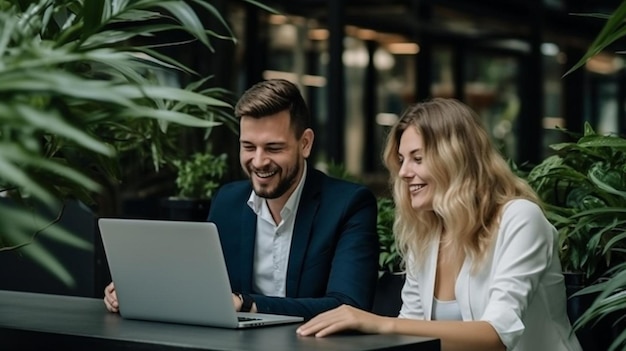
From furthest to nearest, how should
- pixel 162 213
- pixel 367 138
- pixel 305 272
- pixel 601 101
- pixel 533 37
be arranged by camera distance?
pixel 601 101, pixel 533 37, pixel 367 138, pixel 162 213, pixel 305 272

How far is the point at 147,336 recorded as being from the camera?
3.00 m

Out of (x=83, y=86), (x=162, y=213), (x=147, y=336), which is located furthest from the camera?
(x=162, y=213)

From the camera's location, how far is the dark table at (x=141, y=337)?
284 cm

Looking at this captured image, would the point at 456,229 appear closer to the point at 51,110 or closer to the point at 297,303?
the point at 297,303

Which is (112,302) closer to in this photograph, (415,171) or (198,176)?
(415,171)

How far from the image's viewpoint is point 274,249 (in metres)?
4.06

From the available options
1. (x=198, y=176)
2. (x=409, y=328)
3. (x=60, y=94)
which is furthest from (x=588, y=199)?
(x=60, y=94)

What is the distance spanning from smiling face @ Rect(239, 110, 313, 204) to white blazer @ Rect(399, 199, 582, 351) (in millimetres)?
525

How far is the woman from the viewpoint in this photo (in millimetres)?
3342

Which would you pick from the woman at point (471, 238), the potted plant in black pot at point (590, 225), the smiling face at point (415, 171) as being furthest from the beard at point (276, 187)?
the potted plant in black pot at point (590, 225)

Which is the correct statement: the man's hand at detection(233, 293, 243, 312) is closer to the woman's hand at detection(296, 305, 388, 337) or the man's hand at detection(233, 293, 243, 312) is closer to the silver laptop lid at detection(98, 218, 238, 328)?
the silver laptop lid at detection(98, 218, 238, 328)

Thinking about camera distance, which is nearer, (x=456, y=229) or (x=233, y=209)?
(x=456, y=229)

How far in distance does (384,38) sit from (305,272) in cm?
609

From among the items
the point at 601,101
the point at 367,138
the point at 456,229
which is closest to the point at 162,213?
the point at 456,229
